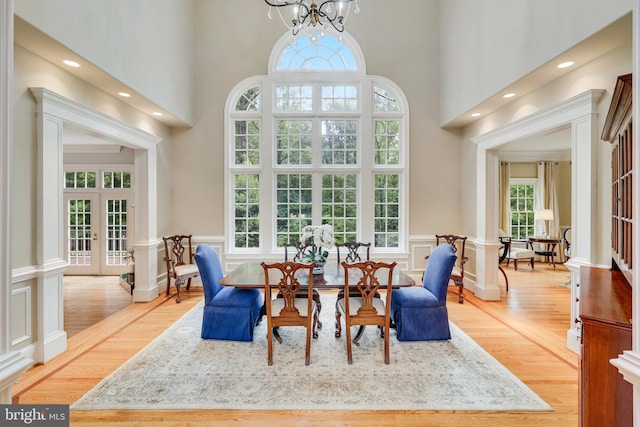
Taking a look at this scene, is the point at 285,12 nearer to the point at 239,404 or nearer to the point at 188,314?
the point at 188,314

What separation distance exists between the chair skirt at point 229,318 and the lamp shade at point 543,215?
754 cm

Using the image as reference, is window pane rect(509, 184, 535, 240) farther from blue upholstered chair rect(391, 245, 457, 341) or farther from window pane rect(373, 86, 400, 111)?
blue upholstered chair rect(391, 245, 457, 341)

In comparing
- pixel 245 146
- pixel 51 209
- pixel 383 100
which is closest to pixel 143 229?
pixel 51 209

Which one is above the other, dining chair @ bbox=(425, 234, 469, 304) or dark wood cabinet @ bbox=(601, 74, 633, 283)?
dark wood cabinet @ bbox=(601, 74, 633, 283)

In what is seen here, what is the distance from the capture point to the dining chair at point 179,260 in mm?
4780

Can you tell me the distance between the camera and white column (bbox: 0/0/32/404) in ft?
3.58

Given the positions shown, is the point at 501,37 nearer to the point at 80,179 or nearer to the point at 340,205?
the point at 340,205

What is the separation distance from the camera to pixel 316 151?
5.59 m

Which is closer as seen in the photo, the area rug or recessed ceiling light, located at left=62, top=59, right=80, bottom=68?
the area rug

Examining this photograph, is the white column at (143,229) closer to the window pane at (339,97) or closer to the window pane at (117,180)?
the window pane at (117,180)

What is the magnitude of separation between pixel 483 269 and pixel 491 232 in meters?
0.58

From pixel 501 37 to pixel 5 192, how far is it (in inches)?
180

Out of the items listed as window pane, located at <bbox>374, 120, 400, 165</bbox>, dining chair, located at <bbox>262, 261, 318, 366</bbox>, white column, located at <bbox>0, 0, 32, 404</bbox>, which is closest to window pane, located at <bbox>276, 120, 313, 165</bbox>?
window pane, located at <bbox>374, 120, 400, 165</bbox>

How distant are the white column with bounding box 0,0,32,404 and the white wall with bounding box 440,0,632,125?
3533mm
